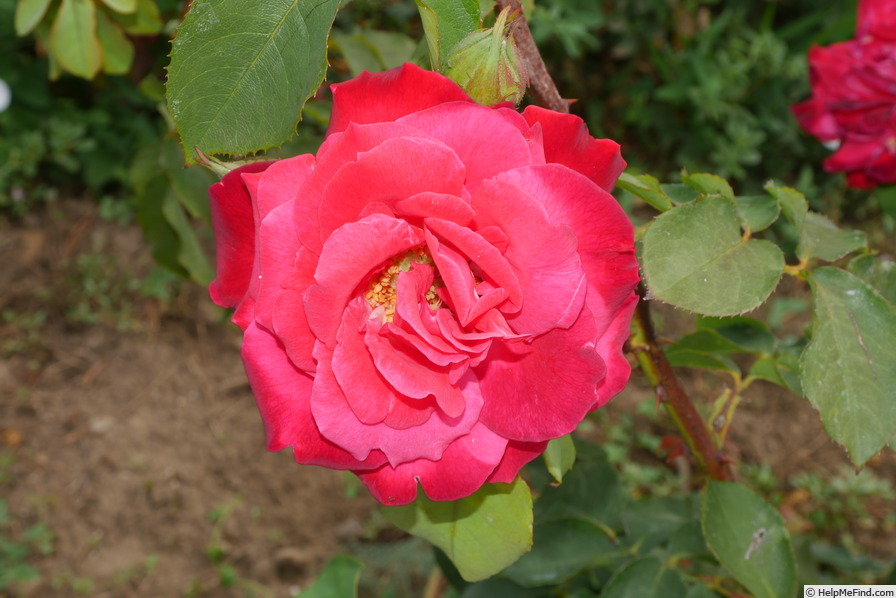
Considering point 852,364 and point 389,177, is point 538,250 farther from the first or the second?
point 852,364

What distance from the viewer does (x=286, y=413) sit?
0.55 meters

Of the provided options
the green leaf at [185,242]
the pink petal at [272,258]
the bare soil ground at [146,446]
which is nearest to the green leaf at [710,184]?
the pink petal at [272,258]

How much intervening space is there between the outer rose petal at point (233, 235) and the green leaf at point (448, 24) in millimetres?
147

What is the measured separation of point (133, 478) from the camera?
1828mm

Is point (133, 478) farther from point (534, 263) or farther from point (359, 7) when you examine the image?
point (534, 263)

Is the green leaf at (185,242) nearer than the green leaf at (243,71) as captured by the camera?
No

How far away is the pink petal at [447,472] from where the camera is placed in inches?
21.3

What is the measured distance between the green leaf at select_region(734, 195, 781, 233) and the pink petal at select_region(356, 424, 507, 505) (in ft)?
1.00

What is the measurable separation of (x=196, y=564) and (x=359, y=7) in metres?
1.41

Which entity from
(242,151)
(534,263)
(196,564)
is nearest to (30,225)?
(196,564)

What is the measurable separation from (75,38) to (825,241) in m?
1.02

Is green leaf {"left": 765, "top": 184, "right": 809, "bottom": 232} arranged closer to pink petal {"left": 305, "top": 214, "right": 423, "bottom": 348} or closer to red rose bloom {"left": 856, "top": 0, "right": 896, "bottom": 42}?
pink petal {"left": 305, "top": 214, "right": 423, "bottom": 348}

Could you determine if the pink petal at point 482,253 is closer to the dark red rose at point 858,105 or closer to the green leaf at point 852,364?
the green leaf at point 852,364

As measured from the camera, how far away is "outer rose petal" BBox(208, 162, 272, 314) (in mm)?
547
